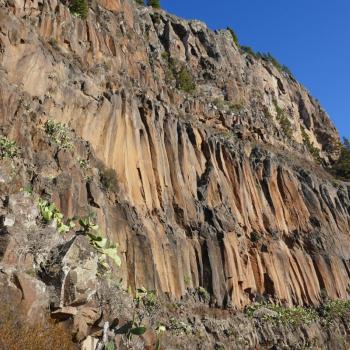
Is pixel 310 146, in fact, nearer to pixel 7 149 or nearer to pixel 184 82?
pixel 184 82

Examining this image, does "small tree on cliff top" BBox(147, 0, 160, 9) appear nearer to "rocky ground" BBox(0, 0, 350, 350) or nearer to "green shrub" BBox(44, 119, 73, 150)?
"rocky ground" BBox(0, 0, 350, 350)

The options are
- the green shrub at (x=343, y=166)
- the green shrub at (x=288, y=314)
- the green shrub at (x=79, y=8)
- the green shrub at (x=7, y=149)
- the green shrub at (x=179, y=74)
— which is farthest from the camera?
the green shrub at (x=343, y=166)

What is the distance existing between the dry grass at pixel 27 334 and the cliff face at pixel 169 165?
28.8 feet

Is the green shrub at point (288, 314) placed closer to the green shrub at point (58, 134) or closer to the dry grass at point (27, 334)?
the green shrub at point (58, 134)

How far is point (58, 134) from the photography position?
22172mm

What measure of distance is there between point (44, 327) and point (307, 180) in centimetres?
3855

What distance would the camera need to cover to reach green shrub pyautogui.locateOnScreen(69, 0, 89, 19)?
33.7 metres

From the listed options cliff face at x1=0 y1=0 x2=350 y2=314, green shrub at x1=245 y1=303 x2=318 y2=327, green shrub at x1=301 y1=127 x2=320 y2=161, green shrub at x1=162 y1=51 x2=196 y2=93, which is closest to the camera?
cliff face at x1=0 y1=0 x2=350 y2=314

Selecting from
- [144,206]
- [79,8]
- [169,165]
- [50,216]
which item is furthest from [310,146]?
[50,216]

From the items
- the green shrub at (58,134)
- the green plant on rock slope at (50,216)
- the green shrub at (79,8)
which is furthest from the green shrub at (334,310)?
the green shrub at (79,8)

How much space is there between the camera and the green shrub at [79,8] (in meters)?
33.7

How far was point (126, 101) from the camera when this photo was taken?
3011cm

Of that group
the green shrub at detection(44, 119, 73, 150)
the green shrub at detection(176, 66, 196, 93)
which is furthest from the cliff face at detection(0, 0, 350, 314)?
the green shrub at detection(44, 119, 73, 150)

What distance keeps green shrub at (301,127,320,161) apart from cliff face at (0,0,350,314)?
1086cm
